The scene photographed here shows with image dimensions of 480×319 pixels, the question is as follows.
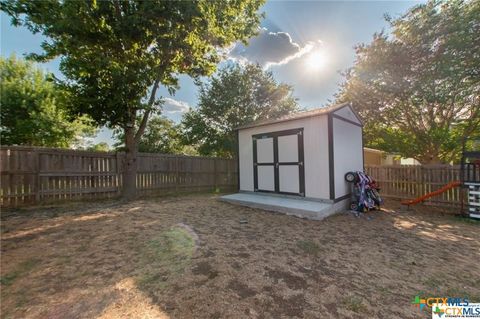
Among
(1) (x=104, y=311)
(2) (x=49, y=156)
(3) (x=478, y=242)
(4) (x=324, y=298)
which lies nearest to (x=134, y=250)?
(1) (x=104, y=311)

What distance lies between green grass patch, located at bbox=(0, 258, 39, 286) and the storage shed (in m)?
4.69

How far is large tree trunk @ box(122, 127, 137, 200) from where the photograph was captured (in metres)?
7.26

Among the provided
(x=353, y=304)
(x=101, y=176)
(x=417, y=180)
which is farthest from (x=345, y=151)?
(x=101, y=176)

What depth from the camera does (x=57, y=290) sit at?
2.02m

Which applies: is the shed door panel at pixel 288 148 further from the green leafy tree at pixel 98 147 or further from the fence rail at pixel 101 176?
the green leafy tree at pixel 98 147

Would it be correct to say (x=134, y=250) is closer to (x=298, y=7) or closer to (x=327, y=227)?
(x=327, y=227)

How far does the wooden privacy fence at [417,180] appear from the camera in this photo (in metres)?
5.98

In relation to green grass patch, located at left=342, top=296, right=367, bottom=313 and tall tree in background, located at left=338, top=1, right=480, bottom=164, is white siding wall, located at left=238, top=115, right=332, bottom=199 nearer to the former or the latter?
green grass patch, located at left=342, top=296, right=367, bottom=313

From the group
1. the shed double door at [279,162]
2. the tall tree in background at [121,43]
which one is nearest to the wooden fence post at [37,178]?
the tall tree in background at [121,43]

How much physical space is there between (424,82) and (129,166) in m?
10.8

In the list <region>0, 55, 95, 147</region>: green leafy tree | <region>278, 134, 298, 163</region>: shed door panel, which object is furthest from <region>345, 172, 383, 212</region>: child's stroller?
<region>0, 55, 95, 147</region>: green leafy tree

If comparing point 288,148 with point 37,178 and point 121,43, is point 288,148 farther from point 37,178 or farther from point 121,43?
point 37,178

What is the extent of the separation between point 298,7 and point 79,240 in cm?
898

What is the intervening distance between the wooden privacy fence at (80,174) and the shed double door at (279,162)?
11.8 feet
